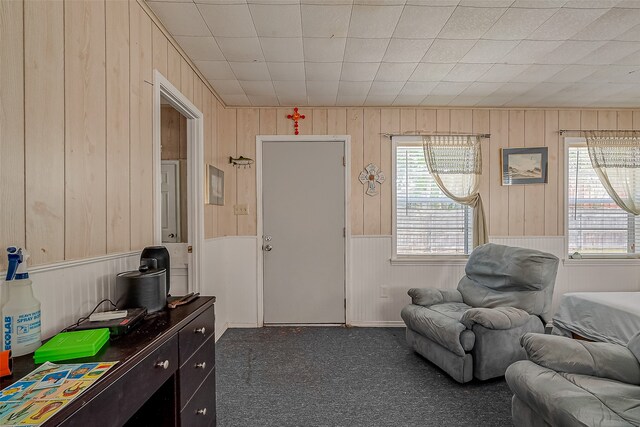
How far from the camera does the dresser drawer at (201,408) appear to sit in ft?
4.77

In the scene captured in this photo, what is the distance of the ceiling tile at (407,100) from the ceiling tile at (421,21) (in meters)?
1.18

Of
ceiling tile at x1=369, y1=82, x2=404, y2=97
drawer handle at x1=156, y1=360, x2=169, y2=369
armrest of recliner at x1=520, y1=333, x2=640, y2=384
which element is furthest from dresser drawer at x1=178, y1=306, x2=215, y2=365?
ceiling tile at x1=369, y1=82, x2=404, y2=97

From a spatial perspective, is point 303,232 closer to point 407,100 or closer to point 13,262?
point 407,100

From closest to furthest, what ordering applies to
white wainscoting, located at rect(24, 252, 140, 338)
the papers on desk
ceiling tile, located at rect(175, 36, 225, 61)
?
the papers on desk → white wainscoting, located at rect(24, 252, 140, 338) → ceiling tile, located at rect(175, 36, 225, 61)

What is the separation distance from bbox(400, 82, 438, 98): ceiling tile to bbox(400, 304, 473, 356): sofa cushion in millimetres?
2103

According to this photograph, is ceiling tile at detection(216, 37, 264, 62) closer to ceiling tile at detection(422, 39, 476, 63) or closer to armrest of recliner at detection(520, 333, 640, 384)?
ceiling tile at detection(422, 39, 476, 63)

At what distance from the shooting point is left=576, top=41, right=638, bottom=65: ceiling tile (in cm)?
246

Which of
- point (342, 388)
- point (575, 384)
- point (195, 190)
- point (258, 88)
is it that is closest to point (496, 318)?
point (575, 384)

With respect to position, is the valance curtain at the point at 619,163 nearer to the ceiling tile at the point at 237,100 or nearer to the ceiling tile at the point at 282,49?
the ceiling tile at the point at 282,49

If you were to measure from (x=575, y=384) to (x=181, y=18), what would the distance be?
2.97 meters

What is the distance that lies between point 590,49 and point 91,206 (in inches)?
137

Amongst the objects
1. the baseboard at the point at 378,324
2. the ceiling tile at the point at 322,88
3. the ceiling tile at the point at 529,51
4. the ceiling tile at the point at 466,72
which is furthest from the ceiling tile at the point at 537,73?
the baseboard at the point at 378,324

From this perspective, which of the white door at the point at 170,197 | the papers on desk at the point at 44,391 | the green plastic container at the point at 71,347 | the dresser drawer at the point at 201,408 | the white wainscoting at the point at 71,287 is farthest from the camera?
the white door at the point at 170,197

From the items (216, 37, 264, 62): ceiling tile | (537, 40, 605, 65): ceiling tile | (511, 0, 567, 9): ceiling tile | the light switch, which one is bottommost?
the light switch
